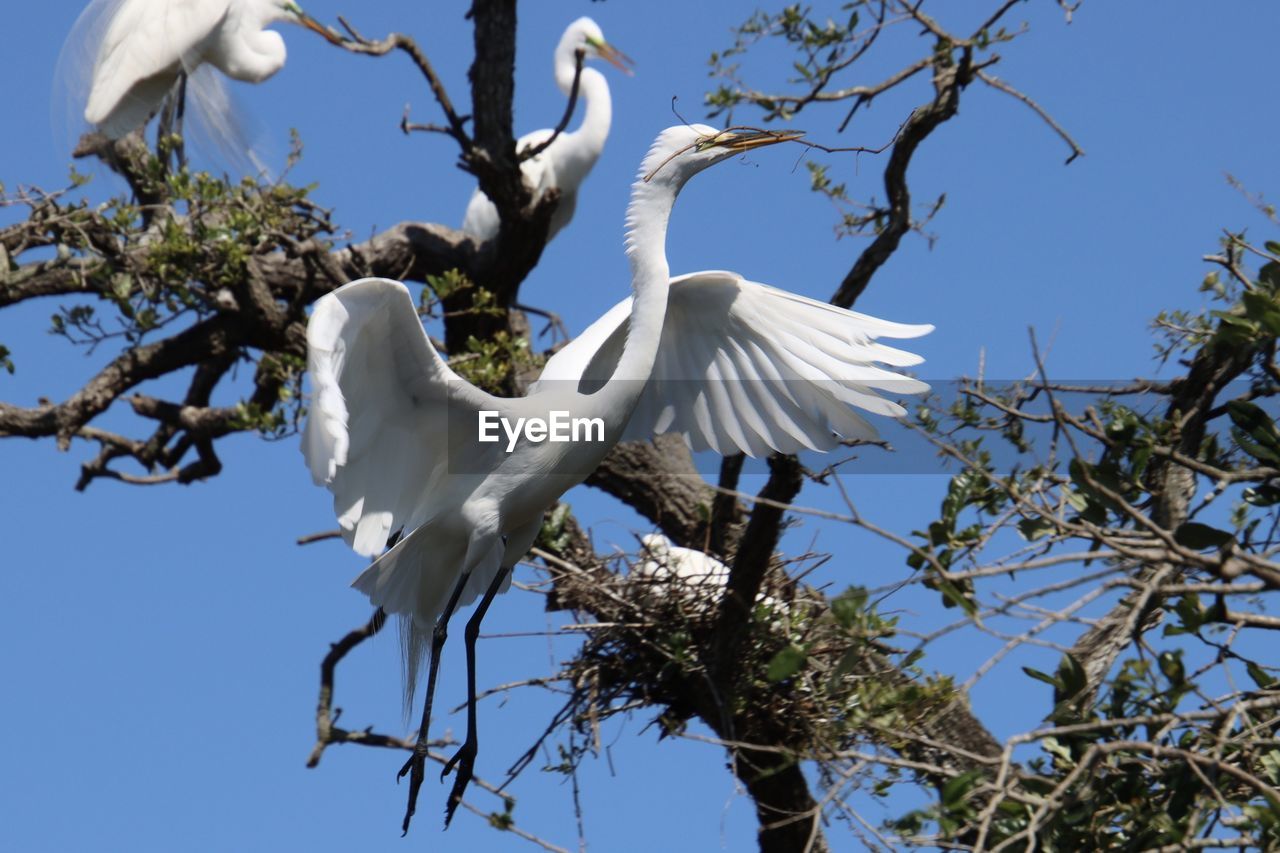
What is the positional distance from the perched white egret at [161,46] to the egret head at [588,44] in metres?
2.03

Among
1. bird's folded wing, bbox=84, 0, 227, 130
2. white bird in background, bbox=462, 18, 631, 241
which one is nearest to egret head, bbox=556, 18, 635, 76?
white bird in background, bbox=462, 18, 631, 241

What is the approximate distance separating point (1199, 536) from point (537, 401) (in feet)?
6.12

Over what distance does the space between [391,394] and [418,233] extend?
2203mm

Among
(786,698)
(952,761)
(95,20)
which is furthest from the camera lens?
(95,20)

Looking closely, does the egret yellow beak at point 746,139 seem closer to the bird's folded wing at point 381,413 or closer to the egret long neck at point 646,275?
the egret long neck at point 646,275

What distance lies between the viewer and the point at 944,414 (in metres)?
3.95

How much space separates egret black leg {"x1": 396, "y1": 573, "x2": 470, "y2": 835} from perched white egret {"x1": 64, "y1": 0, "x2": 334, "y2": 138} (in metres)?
2.85

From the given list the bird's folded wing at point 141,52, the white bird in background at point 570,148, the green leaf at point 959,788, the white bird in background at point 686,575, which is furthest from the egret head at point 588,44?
the green leaf at point 959,788

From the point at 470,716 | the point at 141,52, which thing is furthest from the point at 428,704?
the point at 141,52

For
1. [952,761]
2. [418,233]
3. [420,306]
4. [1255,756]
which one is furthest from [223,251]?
[1255,756]

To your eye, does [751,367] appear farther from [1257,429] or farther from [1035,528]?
[1257,429]

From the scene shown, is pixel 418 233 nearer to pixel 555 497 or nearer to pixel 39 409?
pixel 39 409

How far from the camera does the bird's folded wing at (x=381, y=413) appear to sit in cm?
329

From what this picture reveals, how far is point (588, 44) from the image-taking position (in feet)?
29.8
